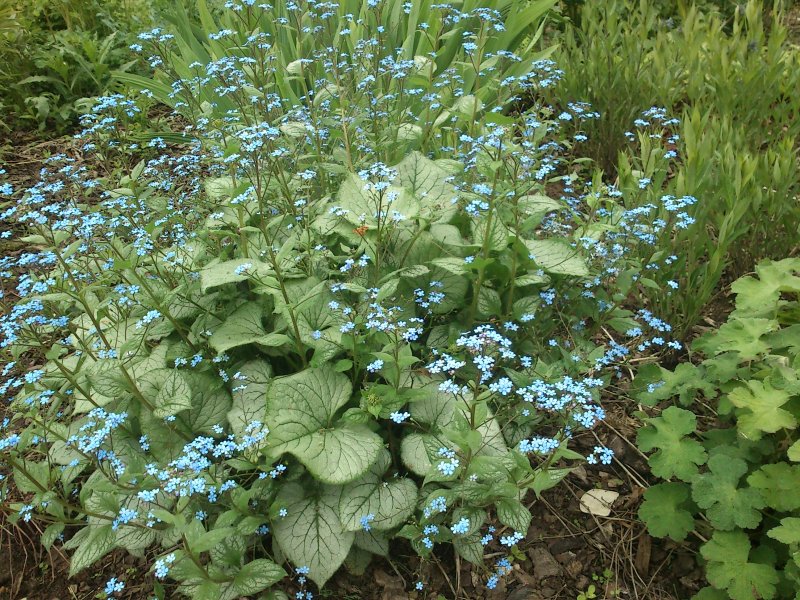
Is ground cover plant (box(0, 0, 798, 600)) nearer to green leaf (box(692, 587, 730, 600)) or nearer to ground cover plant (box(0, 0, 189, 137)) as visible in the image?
green leaf (box(692, 587, 730, 600))

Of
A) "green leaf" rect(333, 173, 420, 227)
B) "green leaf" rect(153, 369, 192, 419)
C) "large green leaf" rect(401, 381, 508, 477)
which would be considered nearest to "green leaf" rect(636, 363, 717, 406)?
"large green leaf" rect(401, 381, 508, 477)

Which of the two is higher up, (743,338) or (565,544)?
(743,338)

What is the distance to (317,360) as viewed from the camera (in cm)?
196

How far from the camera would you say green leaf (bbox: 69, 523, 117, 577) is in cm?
187

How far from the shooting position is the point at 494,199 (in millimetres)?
2109

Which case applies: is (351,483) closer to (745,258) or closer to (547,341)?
(547,341)

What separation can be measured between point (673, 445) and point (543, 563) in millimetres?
599

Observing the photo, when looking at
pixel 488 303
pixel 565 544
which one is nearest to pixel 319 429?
pixel 488 303

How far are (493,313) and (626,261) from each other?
537 mm

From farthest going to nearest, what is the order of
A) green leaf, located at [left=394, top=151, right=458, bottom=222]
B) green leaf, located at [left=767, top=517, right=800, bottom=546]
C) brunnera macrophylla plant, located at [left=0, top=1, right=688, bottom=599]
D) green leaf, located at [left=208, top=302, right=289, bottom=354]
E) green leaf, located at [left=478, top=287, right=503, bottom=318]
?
green leaf, located at [left=394, top=151, right=458, bottom=222] < green leaf, located at [left=478, top=287, right=503, bottom=318] < green leaf, located at [left=208, top=302, right=289, bottom=354] < brunnera macrophylla plant, located at [left=0, top=1, right=688, bottom=599] < green leaf, located at [left=767, top=517, right=800, bottom=546]

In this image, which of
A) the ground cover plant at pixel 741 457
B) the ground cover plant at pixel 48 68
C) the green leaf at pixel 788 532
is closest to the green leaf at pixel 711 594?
the ground cover plant at pixel 741 457

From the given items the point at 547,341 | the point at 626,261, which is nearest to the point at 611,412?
the point at 547,341

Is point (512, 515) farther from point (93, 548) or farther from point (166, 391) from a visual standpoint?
point (93, 548)

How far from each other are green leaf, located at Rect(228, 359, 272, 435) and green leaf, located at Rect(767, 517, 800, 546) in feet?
4.99
